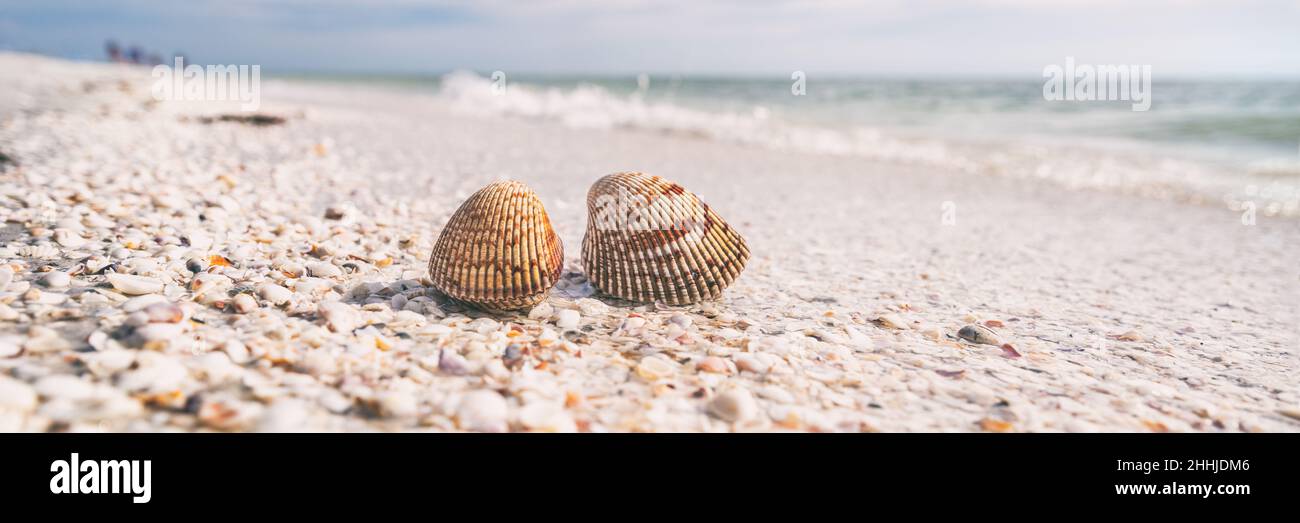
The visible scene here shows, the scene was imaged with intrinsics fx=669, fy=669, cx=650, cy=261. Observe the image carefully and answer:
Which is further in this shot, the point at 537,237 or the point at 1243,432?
the point at 537,237

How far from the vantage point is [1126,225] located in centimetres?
708

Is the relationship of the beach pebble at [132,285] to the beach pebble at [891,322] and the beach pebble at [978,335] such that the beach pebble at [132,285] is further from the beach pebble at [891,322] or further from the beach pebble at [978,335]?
the beach pebble at [978,335]

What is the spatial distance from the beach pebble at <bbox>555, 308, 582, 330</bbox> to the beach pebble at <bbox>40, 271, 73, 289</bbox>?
6.80ft

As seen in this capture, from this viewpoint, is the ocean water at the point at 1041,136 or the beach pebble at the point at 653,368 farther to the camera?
the ocean water at the point at 1041,136

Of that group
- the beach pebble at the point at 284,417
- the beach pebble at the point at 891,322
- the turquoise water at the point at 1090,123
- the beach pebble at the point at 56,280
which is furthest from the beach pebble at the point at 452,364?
the turquoise water at the point at 1090,123

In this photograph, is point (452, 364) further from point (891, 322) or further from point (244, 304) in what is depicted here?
point (891, 322)

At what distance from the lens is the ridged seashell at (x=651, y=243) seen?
10.6 ft
